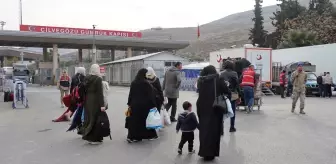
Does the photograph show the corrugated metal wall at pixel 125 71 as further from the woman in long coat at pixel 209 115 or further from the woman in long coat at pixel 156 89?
the woman in long coat at pixel 209 115

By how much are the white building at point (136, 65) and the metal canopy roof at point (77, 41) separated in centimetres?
954

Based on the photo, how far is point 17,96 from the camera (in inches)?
712

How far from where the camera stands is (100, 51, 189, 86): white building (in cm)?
3962

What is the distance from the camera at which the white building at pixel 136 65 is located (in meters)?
39.6

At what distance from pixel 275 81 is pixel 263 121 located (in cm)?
1589

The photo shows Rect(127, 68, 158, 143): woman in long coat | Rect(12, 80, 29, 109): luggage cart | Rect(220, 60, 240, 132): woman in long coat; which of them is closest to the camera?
Rect(127, 68, 158, 143): woman in long coat

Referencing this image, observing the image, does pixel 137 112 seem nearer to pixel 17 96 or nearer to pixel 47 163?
pixel 47 163

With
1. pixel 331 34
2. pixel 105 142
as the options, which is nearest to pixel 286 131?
pixel 105 142

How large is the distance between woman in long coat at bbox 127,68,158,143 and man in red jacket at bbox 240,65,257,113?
18.0 feet

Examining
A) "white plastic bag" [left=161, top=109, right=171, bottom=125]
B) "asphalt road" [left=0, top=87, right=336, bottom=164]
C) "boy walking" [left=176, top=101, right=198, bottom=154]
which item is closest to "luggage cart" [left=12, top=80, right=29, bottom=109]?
"asphalt road" [left=0, top=87, right=336, bottom=164]

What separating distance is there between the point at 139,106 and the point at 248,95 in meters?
6.13

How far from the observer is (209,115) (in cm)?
707

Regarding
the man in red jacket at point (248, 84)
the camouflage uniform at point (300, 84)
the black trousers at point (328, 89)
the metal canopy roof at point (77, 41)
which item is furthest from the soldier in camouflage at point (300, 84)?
the metal canopy roof at point (77, 41)

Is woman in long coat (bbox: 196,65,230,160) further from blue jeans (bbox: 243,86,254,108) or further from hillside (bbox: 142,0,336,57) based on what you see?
hillside (bbox: 142,0,336,57)
